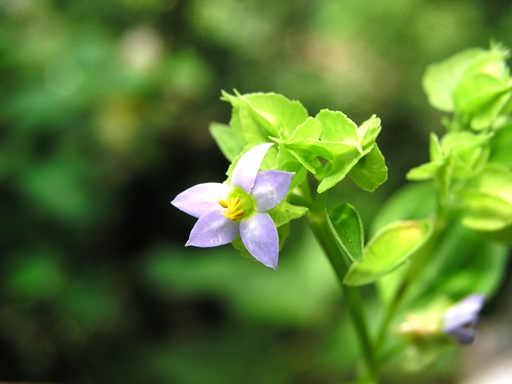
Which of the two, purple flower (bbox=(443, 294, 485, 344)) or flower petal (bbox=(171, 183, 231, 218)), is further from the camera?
purple flower (bbox=(443, 294, 485, 344))

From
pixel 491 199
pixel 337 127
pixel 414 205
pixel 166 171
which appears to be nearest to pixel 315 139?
pixel 337 127

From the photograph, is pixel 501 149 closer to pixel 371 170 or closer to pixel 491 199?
pixel 491 199

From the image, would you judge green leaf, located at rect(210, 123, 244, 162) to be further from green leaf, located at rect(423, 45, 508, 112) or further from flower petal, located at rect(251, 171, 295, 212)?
green leaf, located at rect(423, 45, 508, 112)

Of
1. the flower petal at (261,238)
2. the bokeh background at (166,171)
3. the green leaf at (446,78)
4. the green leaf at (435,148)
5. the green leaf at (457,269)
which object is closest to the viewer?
the flower petal at (261,238)

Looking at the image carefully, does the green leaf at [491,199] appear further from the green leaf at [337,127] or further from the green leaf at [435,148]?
the green leaf at [337,127]

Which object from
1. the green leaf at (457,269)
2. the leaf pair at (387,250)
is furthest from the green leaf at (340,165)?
the green leaf at (457,269)

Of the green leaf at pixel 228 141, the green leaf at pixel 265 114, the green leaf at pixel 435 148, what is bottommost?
the green leaf at pixel 435 148

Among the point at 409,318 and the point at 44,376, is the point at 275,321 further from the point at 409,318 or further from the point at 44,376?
the point at 409,318

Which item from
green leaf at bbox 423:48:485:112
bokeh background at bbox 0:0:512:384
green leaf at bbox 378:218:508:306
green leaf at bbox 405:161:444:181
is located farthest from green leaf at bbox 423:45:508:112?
bokeh background at bbox 0:0:512:384
